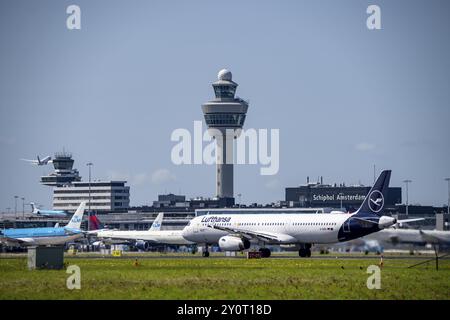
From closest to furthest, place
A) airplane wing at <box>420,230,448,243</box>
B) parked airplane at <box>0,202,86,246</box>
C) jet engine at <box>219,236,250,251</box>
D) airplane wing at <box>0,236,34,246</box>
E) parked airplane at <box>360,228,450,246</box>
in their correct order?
parked airplane at <box>360,228,450,246</box>, airplane wing at <box>420,230,448,243</box>, jet engine at <box>219,236,250,251</box>, parked airplane at <box>0,202,86,246</box>, airplane wing at <box>0,236,34,246</box>

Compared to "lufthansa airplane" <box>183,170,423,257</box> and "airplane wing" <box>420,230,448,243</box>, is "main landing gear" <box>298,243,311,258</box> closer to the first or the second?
"lufthansa airplane" <box>183,170,423,257</box>

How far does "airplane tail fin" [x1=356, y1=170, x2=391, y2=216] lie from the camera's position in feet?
390

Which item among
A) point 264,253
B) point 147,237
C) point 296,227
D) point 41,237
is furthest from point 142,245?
point 264,253

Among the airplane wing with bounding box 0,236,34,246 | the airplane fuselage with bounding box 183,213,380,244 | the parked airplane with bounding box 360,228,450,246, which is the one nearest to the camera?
the parked airplane with bounding box 360,228,450,246

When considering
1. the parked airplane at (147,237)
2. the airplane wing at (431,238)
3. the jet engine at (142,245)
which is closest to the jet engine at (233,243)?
the parked airplane at (147,237)

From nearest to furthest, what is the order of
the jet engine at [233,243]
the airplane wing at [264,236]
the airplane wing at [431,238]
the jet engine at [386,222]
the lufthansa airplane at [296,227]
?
1. the airplane wing at [431,238]
2. the jet engine at [386,222]
3. the lufthansa airplane at [296,227]
4. the jet engine at [233,243]
5. the airplane wing at [264,236]

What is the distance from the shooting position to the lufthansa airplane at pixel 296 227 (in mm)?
117562

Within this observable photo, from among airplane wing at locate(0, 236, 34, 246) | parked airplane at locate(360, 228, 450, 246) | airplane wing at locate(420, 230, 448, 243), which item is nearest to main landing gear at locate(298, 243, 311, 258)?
airplane wing at locate(0, 236, 34, 246)

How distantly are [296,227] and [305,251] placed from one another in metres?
3.90

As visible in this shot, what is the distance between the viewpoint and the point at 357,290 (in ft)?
181

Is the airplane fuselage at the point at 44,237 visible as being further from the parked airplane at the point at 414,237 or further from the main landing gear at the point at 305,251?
the parked airplane at the point at 414,237

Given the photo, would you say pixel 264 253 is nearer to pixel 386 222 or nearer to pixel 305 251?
pixel 305 251

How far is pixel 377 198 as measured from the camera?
120m

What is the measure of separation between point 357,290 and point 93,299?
14.9 meters
